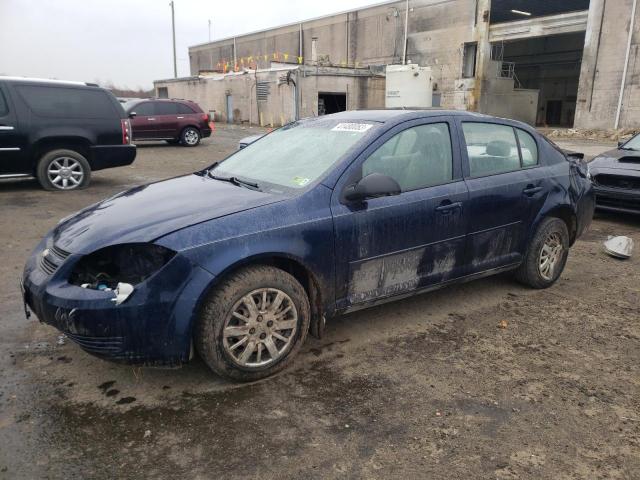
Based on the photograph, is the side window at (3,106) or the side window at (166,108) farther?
the side window at (166,108)

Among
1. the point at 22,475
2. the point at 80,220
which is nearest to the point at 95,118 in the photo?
the point at 80,220

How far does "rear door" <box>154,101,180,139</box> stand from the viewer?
17.4 metres

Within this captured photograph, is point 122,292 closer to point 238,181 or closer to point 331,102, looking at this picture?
point 238,181

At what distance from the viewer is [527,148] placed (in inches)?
181

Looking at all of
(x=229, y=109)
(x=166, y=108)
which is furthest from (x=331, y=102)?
(x=166, y=108)

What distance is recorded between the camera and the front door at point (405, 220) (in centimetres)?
339

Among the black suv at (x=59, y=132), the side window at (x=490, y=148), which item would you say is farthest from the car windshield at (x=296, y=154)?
the black suv at (x=59, y=132)

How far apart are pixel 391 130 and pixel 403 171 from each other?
0.30 metres

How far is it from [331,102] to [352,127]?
26567 millimetres

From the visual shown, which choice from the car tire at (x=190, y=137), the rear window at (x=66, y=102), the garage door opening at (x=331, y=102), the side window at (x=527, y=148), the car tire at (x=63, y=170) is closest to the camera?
the side window at (x=527, y=148)

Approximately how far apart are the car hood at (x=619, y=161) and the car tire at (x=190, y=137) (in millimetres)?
13414

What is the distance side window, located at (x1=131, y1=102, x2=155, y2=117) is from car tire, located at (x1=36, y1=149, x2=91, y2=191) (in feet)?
27.8

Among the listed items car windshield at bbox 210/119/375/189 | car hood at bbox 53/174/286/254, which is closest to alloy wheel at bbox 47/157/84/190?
car windshield at bbox 210/119/375/189

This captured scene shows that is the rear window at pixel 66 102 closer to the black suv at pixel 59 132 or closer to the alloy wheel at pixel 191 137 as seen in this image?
the black suv at pixel 59 132
